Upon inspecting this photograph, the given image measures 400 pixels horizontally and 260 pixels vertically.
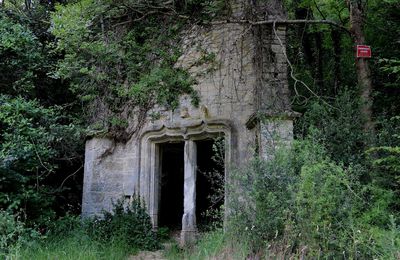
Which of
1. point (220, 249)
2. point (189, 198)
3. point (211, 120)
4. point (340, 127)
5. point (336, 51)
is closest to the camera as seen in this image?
point (220, 249)

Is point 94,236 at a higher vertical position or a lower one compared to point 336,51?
lower

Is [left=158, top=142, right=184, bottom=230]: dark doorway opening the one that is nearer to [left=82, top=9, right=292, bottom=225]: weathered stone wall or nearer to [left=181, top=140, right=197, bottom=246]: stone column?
[left=82, top=9, right=292, bottom=225]: weathered stone wall

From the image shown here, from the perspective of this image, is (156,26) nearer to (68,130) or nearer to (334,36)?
(68,130)

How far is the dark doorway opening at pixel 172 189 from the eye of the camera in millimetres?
10508

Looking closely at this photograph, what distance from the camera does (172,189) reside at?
35.8 feet

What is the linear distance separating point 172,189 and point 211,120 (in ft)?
13.5

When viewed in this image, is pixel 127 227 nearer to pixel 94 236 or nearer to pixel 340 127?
pixel 94 236

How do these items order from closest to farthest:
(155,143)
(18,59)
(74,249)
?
(74,249) → (155,143) → (18,59)

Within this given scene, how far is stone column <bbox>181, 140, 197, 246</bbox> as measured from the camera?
731 cm

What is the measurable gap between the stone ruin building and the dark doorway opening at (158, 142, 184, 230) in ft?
7.31

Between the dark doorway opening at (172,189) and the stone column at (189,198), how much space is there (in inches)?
106

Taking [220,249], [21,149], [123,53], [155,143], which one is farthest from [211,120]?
[21,149]

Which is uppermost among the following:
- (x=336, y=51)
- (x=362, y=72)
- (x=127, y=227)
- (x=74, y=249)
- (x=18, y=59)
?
(x=336, y=51)

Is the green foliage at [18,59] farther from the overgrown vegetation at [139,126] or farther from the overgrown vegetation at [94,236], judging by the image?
the overgrown vegetation at [94,236]
